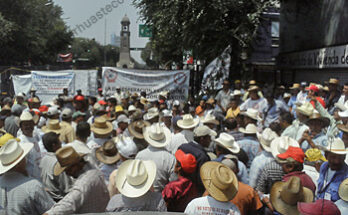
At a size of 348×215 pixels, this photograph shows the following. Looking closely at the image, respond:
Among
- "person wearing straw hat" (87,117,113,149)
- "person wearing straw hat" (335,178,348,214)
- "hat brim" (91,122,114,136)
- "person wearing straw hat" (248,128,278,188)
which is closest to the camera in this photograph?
"person wearing straw hat" (335,178,348,214)

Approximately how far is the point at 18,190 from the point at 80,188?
542 mm

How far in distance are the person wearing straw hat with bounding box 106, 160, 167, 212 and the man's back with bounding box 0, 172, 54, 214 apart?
0.59 m

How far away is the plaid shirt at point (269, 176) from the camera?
3941 millimetres

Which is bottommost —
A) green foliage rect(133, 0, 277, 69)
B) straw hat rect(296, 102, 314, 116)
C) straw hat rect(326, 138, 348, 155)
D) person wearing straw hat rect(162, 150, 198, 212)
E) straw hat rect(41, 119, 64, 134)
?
person wearing straw hat rect(162, 150, 198, 212)

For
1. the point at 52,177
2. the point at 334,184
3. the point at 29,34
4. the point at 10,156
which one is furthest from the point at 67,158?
the point at 29,34

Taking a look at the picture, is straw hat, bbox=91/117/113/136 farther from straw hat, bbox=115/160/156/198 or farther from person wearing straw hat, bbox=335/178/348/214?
person wearing straw hat, bbox=335/178/348/214

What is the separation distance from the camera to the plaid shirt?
394cm

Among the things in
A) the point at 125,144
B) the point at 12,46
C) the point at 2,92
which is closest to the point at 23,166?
the point at 125,144

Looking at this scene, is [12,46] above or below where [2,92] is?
above

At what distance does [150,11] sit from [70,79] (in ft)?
15.4

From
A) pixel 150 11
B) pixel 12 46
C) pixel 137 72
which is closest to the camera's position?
pixel 137 72

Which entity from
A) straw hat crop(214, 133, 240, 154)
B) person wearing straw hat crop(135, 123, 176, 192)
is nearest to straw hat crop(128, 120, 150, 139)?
person wearing straw hat crop(135, 123, 176, 192)

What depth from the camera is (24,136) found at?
16.9ft

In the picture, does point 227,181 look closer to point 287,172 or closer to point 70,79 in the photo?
point 287,172
